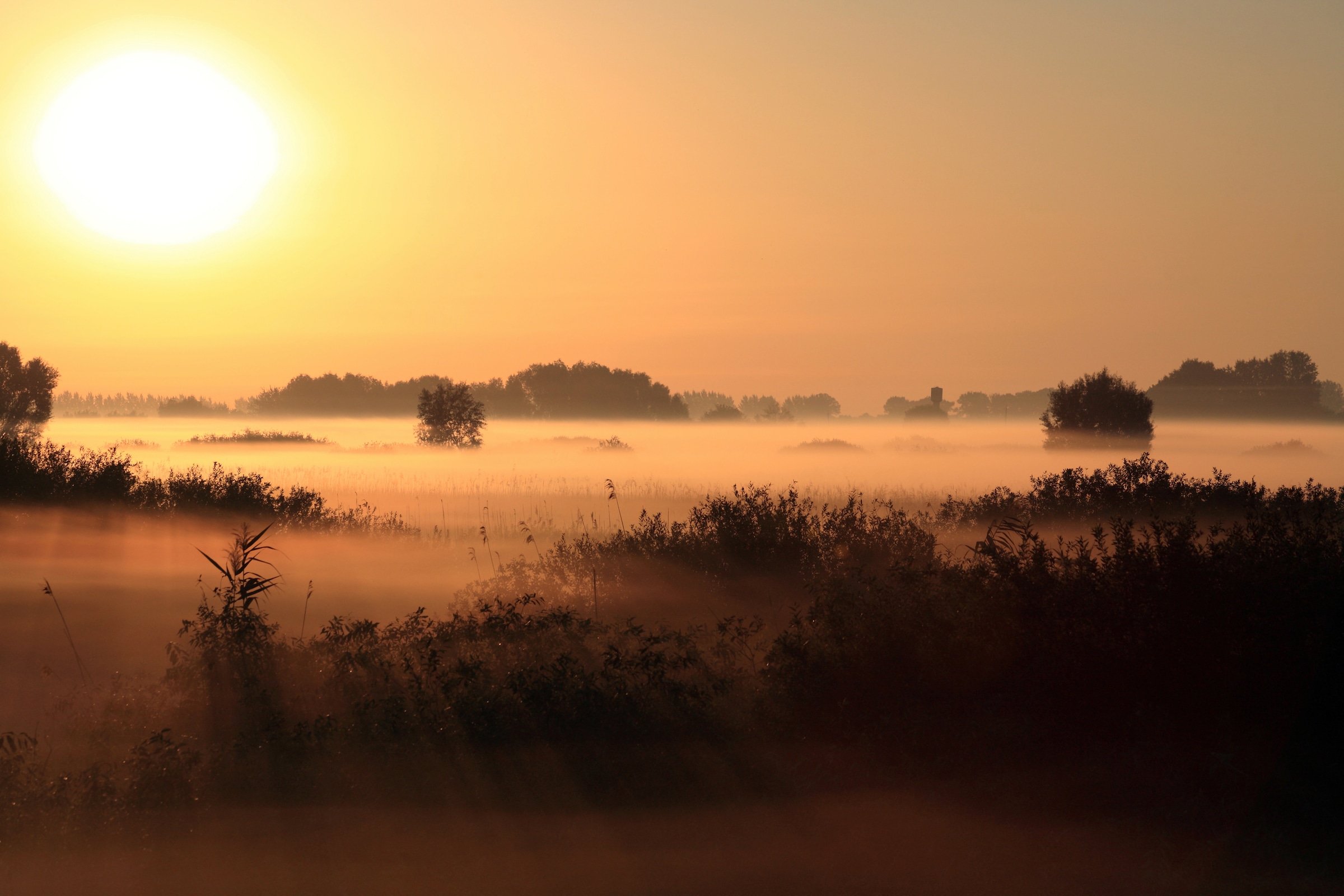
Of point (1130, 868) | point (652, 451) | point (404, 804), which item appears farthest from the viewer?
point (652, 451)

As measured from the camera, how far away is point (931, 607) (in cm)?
820

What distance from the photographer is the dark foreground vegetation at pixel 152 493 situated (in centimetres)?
2167

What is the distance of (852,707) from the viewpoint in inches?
303

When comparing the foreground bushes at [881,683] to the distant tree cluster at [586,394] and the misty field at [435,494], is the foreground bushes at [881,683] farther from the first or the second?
the distant tree cluster at [586,394]

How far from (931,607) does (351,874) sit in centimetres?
513

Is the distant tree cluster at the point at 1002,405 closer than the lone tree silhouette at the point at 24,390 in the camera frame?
No

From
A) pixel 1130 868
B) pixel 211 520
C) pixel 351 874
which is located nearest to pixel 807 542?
pixel 1130 868

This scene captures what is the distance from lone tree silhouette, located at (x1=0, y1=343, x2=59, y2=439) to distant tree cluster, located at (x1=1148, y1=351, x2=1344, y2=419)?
91.7m

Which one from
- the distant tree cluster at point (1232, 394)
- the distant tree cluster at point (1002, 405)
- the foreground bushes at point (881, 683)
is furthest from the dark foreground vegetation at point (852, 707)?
the distant tree cluster at point (1002, 405)

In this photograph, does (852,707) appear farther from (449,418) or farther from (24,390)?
(24,390)

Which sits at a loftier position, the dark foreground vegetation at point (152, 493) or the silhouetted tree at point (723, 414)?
the silhouetted tree at point (723, 414)

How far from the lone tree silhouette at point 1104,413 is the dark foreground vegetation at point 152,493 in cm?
4021

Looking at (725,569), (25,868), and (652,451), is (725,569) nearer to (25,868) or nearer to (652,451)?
(25,868)

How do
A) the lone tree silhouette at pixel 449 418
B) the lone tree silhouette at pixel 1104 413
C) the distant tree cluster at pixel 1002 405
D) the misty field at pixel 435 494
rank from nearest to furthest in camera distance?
the misty field at pixel 435 494 → the lone tree silhouette at pixel 1104 413 → the lone tree silhouette at pixel 449 418 → the distant tree cluster at pixel 1002 405
